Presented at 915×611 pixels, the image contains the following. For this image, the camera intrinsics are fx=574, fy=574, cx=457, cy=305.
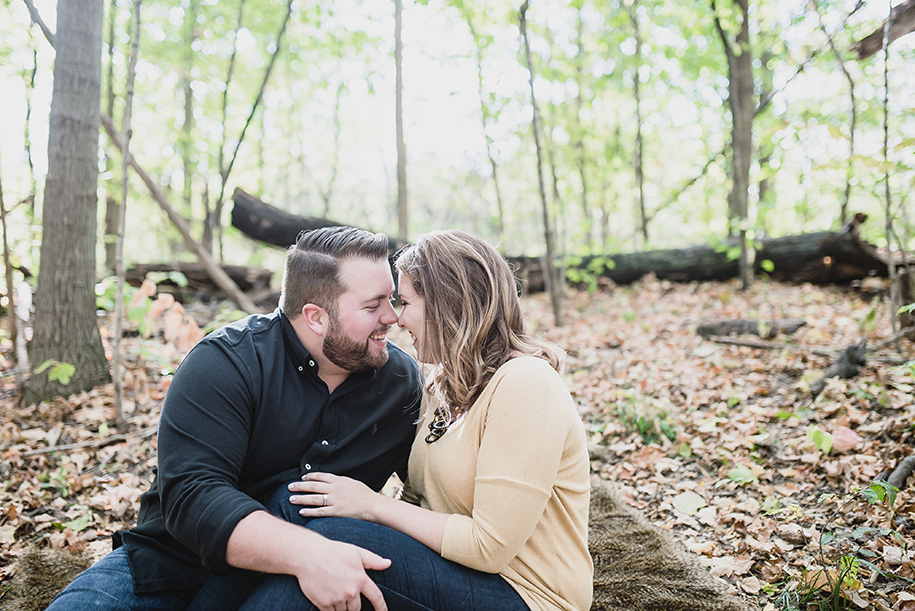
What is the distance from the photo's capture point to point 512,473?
1.61 m

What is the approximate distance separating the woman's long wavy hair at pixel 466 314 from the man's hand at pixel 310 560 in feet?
1.75

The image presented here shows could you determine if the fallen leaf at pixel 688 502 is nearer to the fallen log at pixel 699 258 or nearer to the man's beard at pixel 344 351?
the man's beard at pixel 344 351

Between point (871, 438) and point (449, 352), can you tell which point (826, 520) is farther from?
point (449, 352)

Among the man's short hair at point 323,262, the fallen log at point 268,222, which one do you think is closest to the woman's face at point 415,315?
the man's short hair at point 323,262

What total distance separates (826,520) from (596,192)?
8.35 m

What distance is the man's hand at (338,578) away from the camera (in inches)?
60.3

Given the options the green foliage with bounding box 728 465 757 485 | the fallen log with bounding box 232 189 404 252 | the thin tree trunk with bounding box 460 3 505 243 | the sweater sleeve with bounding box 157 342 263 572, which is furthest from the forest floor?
the thin tree trunk with bounding box 460 3 505 243

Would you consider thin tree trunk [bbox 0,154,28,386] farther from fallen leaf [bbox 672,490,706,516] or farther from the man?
fallen leaf [bbox 672,490,706,516]

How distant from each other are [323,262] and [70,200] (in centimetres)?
298

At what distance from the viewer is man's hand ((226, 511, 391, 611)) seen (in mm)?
1537

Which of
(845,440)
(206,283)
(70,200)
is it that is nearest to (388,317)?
(845,440)

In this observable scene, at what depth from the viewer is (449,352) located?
184 centimetres

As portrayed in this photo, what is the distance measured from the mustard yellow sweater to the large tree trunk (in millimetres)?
3544

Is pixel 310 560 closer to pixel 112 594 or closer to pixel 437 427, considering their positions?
pixel 437 427
